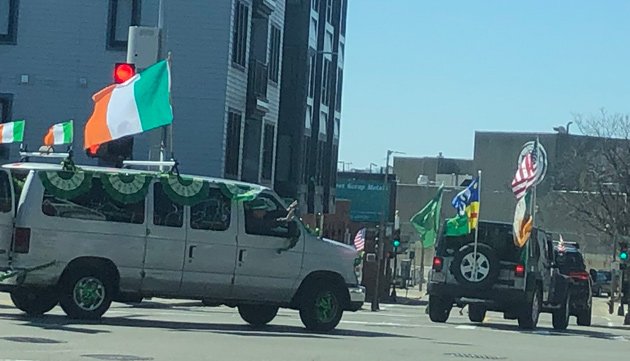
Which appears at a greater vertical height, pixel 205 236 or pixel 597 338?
pixel 205 236

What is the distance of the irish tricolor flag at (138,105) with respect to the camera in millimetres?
19750

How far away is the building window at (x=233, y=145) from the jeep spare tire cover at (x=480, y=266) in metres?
11.5

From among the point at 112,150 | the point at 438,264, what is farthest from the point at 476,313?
the point at 112,150

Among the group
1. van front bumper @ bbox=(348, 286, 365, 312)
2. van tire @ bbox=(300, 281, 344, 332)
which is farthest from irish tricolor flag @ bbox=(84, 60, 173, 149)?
van front bumper @ bbox=(348, 286, 365, 312)

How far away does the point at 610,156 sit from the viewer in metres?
63.8

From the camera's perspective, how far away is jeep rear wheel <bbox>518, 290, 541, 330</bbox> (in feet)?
82.8

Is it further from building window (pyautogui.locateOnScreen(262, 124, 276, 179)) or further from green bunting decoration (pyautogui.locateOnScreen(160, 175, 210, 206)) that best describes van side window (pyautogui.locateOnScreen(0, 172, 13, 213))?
building window (pyautogui.locateOnScreen(262, 124, 276, 179))

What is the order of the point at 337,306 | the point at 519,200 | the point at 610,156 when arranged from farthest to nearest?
the point at 610,156
the point at 519,200
the point at 337,306

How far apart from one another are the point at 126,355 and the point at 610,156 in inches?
2074

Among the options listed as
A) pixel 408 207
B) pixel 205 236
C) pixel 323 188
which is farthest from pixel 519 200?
pixel 408 207

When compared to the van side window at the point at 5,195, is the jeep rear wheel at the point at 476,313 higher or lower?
lower

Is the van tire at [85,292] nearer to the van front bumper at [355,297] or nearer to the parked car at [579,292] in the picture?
the van front bumper at [355,297]

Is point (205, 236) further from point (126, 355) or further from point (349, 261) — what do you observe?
point (126, 355)

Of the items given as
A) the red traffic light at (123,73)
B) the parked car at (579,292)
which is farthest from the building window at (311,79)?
the red traffic light at (123,73)
